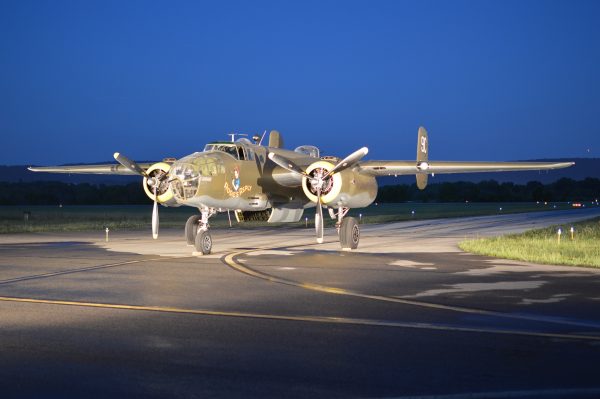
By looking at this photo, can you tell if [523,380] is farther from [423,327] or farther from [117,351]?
[117,351]

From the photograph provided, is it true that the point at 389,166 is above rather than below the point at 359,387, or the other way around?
above

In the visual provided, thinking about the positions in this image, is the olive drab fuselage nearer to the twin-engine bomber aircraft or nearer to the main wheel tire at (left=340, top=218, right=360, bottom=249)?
the twin-engine bomber aircraft

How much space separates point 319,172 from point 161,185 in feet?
18.6

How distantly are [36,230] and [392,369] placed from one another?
3738 cm

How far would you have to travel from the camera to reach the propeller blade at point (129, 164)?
92.9 feet

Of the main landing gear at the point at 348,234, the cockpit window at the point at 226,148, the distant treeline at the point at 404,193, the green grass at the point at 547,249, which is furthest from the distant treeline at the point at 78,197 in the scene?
the main landing gear at the point at 348,234

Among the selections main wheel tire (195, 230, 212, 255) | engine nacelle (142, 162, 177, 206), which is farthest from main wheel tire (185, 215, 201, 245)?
main wheel tire (195, 230, 212, 255)

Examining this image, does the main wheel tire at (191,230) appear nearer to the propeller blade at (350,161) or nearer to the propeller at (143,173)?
the propeller at (143,173)

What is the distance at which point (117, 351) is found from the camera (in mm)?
10414

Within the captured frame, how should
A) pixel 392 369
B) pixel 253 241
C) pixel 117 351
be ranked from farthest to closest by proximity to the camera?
pixel 253 241, pixel 117 351, pixel 392 369

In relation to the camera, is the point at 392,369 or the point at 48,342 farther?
the point at 48,342

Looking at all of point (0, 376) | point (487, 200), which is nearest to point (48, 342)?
point (0, 376)

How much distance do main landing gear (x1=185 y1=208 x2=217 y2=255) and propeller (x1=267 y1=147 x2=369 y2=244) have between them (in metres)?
2.93

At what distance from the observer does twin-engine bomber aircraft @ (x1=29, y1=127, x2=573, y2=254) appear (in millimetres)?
25828
